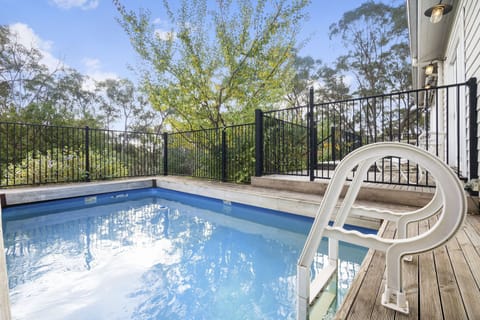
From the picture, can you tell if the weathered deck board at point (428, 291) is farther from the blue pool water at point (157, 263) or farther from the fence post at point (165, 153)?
the fence post at point (165, 153)

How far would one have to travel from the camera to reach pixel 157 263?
2.20 m

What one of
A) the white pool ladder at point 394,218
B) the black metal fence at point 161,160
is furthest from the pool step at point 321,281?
the black metal fence at point 161,160

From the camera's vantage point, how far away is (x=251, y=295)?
1.69 meters

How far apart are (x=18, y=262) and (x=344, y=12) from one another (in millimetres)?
15636

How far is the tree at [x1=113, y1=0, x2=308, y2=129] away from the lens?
242 inches

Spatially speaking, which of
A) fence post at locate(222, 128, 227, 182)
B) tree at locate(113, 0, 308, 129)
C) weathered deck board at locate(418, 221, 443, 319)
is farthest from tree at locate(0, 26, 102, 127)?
weathered deck board at locate(418, 221, 443, 319)

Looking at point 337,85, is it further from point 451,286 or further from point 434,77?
point 451,286

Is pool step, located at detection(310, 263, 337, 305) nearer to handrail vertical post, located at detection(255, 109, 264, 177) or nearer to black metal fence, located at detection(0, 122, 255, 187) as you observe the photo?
handrail vertical post, located at detection(255, 109, 264, 177)

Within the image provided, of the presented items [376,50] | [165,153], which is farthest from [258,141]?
[376,50]

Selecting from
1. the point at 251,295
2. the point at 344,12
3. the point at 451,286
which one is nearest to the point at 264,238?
the point at 251,295

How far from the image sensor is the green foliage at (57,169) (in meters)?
5.14

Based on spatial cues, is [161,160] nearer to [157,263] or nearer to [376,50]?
[157,263]

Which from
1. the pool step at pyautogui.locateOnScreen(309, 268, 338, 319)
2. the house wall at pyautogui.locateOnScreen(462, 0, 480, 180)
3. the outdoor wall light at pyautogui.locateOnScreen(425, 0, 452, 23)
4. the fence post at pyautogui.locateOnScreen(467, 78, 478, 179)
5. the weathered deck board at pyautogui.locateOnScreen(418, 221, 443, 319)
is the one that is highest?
the outdoor wall light at pyautogui.locateOnScreen(425, 0, 452, 23)

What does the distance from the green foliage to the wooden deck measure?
19.5ft
